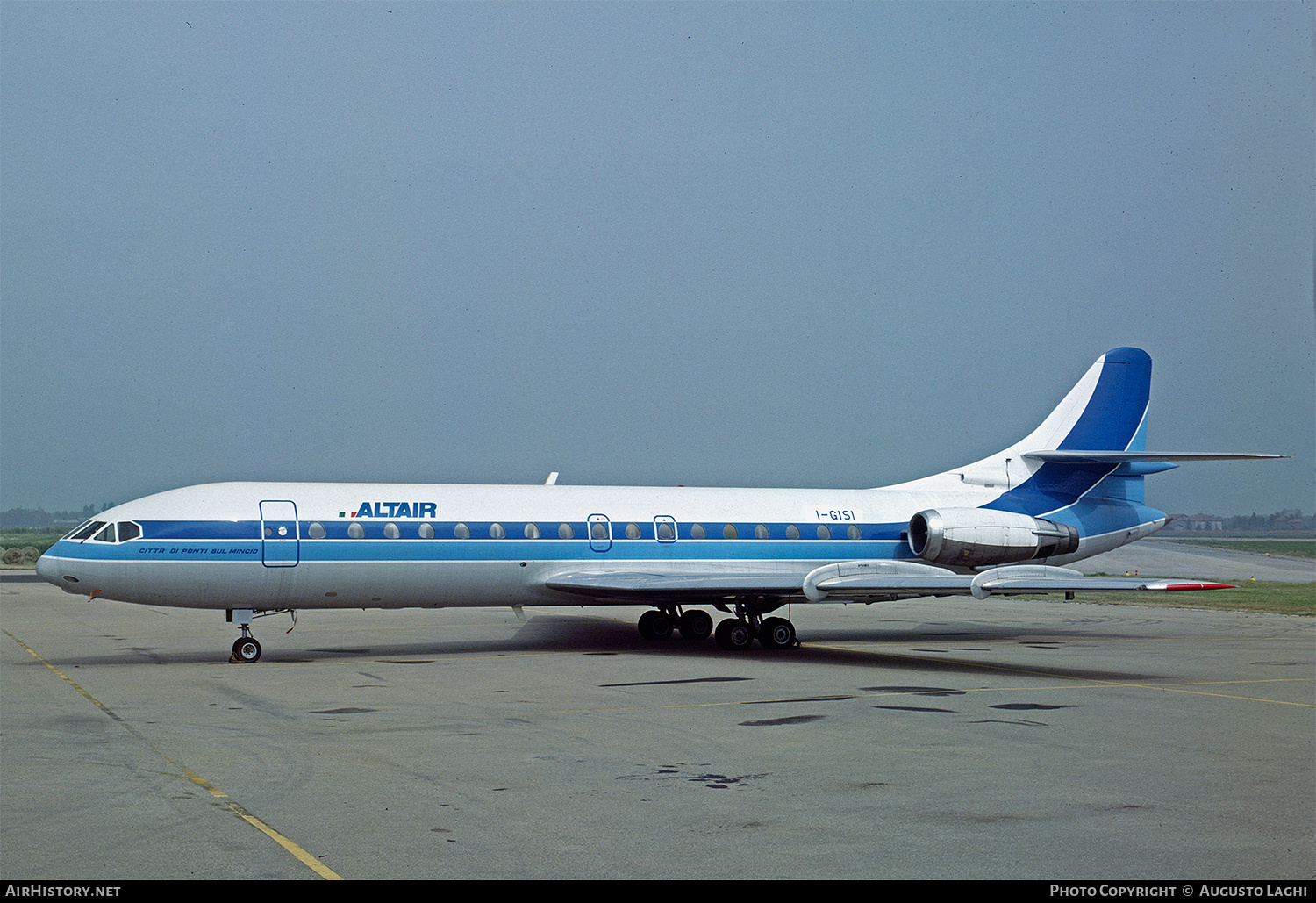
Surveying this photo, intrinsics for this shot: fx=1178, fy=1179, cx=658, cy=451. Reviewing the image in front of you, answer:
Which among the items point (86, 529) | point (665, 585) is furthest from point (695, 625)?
point (86, 529)

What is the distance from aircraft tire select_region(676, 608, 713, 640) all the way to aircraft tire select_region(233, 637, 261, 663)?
357 inches

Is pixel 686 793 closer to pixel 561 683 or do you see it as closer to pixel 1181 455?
pixel 561 683

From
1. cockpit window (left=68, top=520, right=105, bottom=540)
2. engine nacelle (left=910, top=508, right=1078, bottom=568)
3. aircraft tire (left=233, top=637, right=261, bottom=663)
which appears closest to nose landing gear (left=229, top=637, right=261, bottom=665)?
aircraft tire (left=233, top=637, right=261, bottom=663)

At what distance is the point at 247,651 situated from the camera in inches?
797

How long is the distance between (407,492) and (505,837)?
49.3 ft

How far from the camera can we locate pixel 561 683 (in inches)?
679

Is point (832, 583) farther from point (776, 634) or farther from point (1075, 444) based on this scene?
point (1075, 444)

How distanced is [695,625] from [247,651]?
9.47 metres

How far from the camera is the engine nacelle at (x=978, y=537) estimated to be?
25.1 metres

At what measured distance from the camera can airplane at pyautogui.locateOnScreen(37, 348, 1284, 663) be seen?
20.2m

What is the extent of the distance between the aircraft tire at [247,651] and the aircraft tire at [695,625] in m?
9.07

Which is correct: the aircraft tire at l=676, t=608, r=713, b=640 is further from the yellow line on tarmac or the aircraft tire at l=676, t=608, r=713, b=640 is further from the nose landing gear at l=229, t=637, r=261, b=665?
the yellow line on tarmac

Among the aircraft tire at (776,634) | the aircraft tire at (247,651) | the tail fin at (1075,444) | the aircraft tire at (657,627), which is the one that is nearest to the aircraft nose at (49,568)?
the aircraft tire at (247,651)
